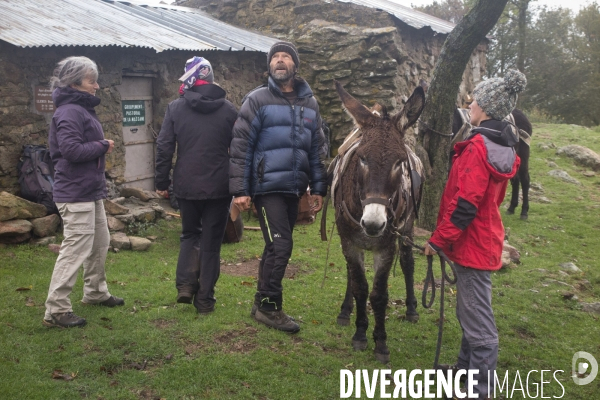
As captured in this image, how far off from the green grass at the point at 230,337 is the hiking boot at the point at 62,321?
0.23ft

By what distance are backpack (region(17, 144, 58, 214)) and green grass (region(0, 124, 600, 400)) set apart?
32.7 inches

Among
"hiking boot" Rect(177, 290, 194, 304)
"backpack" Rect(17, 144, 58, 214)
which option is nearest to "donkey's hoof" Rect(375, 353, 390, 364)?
"hiking boot" Rect(177, 290, 194, 304)

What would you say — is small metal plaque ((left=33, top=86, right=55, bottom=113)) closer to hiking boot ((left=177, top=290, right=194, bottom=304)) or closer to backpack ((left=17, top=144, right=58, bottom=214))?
backpack ((left=17, top=144, right=58, bottom=214))

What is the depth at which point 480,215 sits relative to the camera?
3.40m

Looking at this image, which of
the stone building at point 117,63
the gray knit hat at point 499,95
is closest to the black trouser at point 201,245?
the gray knit hat at point 499,95

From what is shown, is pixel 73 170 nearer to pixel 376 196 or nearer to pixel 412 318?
pixel 376 196

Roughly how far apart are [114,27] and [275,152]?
19.6 feet

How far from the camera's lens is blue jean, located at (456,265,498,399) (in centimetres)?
343

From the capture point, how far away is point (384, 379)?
394cm

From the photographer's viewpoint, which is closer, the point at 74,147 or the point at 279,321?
the point at 74,147

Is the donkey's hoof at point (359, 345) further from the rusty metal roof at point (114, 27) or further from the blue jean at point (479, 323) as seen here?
the rusty metal roof at point (114, 27)

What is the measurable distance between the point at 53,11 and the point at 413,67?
24.4 feet

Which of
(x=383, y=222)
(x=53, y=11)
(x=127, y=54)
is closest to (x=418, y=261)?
(x=383, y=222)

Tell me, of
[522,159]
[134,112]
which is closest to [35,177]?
[134,112]
